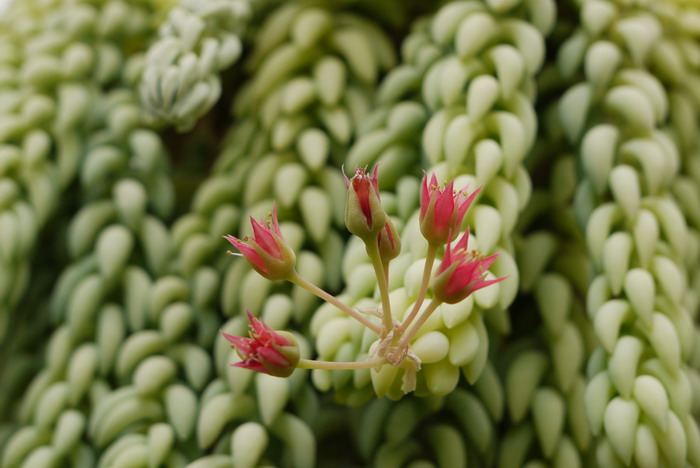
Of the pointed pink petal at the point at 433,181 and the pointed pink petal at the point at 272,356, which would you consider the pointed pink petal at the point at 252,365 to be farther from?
the pointed pink petal at the point at 433,181

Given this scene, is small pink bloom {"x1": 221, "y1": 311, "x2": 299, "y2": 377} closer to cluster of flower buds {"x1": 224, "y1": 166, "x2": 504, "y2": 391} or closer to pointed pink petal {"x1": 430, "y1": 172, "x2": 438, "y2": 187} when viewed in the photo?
cluster of flower buds {"x1": 224, "y1": 166, "x2": 504, "y2": 391}

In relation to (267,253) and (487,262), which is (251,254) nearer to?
(267,253)

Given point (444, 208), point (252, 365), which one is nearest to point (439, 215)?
point (444, 208)

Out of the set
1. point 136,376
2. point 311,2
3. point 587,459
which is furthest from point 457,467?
point 311,2

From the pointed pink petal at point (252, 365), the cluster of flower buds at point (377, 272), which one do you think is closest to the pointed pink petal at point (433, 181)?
the cluster of flower buds at point (377, 272)

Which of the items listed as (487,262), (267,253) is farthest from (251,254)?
(487,262)

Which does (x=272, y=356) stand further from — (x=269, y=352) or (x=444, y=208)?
(x=444, y=208)
